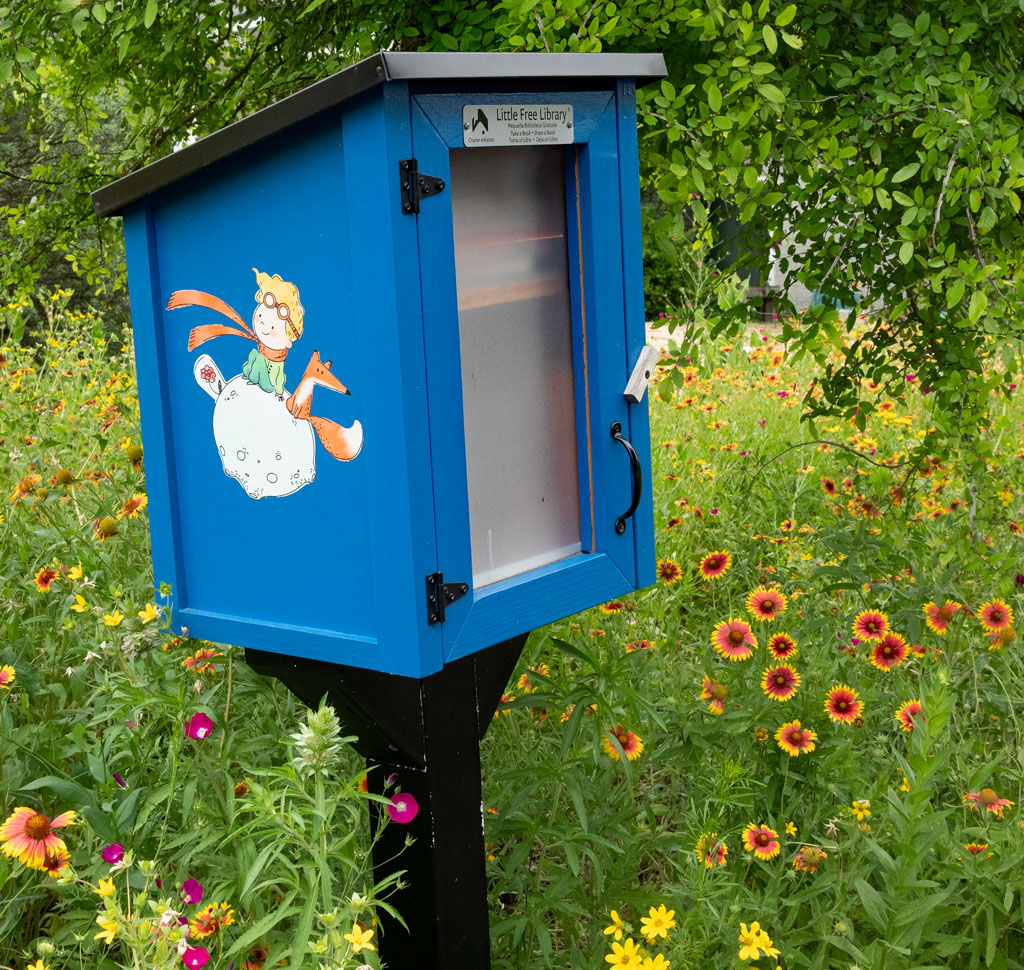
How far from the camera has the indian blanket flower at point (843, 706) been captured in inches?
84.3

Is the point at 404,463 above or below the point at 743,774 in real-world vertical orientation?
above

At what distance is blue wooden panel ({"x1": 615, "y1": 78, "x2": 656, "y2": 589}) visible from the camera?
1.86m

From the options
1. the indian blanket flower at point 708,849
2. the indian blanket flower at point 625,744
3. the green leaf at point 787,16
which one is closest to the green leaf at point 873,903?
the indian blanket flower at point 708,849

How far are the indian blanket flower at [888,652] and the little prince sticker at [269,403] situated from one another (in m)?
1.34

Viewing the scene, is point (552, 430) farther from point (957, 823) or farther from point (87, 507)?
point (87, 507)

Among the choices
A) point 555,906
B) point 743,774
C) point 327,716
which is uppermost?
point 327,716

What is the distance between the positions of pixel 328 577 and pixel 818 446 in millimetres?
3389

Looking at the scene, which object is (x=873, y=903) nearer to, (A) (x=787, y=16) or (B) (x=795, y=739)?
(B) (x=795, y=739)

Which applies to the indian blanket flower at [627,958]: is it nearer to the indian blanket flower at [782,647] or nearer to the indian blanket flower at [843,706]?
the indian blanket flower at [843,706]

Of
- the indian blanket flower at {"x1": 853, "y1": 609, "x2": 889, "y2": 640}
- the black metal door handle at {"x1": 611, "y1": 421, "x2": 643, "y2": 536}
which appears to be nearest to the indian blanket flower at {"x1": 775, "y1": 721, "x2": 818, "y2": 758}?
the indian blanket flower at {"x1": 853, "y1": 609, "x2": 889, "y2": 640}

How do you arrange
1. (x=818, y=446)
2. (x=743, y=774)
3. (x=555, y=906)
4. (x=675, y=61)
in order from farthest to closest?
(x=818, y=446) → (x=675, y=61) → (x=743, y=774) → (x=555, y=906)

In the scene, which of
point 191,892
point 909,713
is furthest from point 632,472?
point 191,892

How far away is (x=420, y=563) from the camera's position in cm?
156

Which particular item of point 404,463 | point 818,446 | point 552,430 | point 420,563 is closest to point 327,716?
point 420,563
